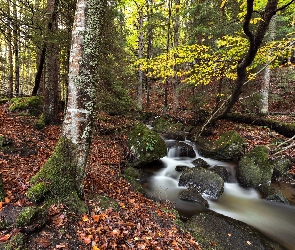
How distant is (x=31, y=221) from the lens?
141 inches

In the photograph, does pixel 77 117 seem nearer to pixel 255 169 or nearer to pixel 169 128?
pixel 255 169

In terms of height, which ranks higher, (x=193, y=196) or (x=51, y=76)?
(x=51, y=76)

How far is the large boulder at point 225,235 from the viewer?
556cm

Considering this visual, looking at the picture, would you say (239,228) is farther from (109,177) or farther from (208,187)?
(109,177)

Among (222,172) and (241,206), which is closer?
(241,206)

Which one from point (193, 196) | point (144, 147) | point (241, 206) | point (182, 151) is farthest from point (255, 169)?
point (144, 147)

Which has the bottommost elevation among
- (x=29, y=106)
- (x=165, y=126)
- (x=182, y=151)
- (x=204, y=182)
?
(x=204, y=182)

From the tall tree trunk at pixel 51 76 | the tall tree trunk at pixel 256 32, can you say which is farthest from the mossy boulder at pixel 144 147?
the tall tree trunk at pixel 256 32

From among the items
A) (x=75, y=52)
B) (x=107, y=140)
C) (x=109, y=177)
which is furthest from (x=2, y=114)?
(x=75, y=52)

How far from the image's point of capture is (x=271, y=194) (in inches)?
339

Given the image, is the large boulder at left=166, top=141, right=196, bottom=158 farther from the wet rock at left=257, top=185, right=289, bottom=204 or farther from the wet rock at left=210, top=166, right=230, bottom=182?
the wet rock at left=257, top=185, right=289, bottom=204

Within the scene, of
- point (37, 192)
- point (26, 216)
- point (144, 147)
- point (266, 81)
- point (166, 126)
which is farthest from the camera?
point (166, 126)

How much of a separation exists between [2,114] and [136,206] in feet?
26.7

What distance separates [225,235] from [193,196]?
7.63 feet
